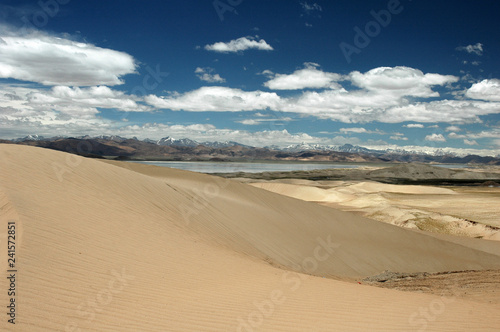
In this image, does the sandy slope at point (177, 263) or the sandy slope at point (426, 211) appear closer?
the sandy slope at point (177, 263)

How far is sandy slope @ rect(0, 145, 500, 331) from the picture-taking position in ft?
16.4

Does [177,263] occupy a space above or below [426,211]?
above

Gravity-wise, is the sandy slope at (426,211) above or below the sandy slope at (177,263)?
below

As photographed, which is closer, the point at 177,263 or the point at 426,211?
the point at 177,263

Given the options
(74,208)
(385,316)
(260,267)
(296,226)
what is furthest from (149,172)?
(385,316)

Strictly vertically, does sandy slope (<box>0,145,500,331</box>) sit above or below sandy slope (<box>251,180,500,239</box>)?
above

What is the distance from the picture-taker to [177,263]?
7.68m

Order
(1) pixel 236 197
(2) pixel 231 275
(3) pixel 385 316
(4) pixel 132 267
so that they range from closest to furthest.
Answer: (3) pixel 385 316
(4) pixel 132 267
(2) pixel 231 275
(1) pixel 236 197

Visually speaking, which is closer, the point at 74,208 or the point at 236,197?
the point at 74,208

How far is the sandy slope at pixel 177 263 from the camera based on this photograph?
5.00 meters

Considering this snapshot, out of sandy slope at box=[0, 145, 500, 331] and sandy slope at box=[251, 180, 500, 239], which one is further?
sandy slope at box=[251, 180, 500, 239]

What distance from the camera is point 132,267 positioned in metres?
6.82

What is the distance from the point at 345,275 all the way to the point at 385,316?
20.3 feet

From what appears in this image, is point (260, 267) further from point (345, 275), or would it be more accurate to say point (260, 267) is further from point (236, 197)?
point (236, 197)
